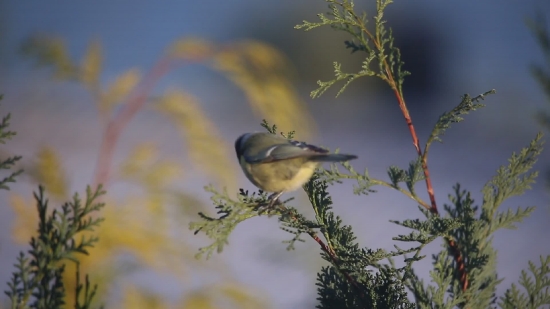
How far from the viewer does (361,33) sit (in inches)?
24.3

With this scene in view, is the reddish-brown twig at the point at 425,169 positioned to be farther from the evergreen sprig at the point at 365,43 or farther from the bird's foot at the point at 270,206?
the bird's foot at the point at 270,206

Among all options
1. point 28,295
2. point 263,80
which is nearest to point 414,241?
point 28,295

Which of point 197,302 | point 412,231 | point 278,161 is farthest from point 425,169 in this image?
point 197,302

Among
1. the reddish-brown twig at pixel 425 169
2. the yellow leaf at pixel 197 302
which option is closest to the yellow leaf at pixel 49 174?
the yellow leaf at pixel 197 302

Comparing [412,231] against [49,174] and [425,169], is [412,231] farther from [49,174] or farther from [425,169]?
[49,174]

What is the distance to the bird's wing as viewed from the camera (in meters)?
0.65

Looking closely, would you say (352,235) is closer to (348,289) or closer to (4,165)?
(348,289)

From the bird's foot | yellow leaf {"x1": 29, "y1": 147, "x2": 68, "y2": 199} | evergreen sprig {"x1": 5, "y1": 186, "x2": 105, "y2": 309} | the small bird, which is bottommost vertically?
evergreen sprig {"x1": 5, "y1": 186, "x2": 105, "y2": 309}

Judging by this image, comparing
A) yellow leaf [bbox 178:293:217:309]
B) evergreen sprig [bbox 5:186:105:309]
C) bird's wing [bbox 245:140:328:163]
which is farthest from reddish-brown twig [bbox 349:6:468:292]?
yellow leaf [bbox 178:293:217:309]

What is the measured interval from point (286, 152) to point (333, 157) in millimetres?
94

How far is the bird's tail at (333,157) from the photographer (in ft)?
1.86

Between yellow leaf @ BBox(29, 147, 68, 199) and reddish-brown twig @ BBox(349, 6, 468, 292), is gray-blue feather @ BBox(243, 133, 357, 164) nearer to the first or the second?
reddish-brown twig @ BBox(349, 6, 468, 292)

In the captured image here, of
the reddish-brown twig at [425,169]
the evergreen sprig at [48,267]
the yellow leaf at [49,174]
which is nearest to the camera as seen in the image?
the evergreen sprig at [48,267]

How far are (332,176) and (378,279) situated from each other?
0.42 feet
